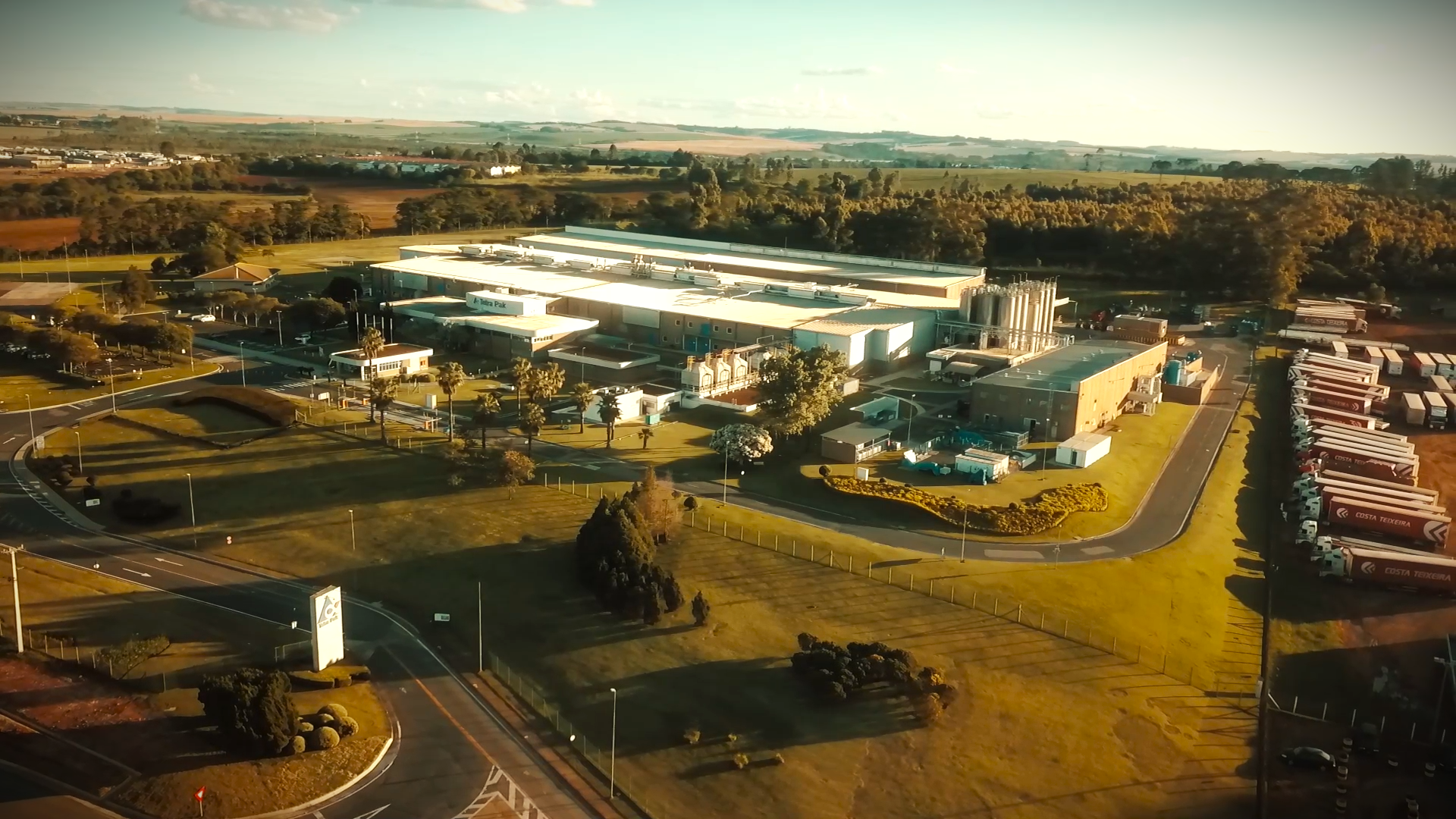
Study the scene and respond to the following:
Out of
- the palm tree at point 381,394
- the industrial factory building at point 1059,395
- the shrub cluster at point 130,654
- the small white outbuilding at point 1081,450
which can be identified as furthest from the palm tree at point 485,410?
the small white outbuilding at point 1081,450

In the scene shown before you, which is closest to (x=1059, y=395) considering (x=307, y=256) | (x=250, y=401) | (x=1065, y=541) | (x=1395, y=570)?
(x=1065, y=541)

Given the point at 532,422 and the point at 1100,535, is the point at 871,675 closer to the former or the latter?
the point at 1100,535

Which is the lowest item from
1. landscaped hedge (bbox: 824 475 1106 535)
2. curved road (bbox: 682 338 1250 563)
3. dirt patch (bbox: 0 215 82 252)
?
curved road (bbox: 682 338 1250 563)

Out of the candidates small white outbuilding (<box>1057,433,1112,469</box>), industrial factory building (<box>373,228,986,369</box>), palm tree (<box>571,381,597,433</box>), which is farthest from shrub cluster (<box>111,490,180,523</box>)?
small white outbuilding (<box>1057,433,1112,469</box>)

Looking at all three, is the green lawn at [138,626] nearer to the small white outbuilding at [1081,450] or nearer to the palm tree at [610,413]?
the palm tree at [610,413]

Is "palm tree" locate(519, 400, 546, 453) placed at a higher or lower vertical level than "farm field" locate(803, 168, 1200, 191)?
lower

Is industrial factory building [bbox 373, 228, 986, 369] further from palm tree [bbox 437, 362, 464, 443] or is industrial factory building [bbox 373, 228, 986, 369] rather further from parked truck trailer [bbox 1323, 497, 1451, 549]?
parked truck trailer [bbox 1323, 497, 1451, 549]

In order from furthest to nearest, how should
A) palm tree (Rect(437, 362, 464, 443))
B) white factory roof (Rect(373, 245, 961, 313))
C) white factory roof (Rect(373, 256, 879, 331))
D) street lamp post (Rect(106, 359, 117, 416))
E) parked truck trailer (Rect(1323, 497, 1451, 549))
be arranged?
white factory roof (Rect(373, 245, 961, 313)) → white factory roof (Rect(373, 256, 879, 331)) → street lamp post (Rect(106, 359, 117, 416)) → palm tree (Rect(437, 362, 464, 443)) → parked truck trailer (Rect(1323, 497, 1451, 549))
